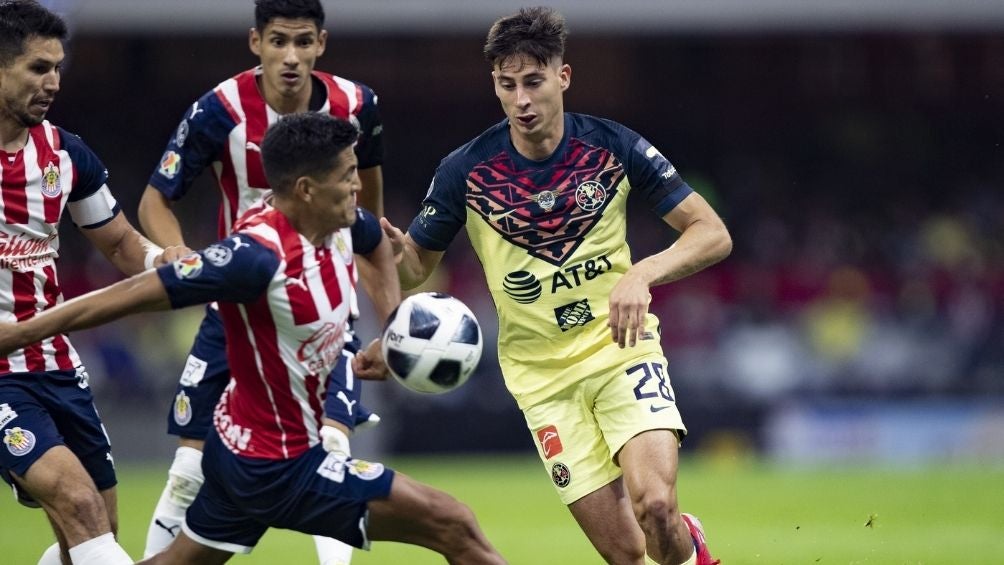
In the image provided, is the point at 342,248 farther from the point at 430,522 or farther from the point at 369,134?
the point at 369,134

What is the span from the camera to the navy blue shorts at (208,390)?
7.02 meters

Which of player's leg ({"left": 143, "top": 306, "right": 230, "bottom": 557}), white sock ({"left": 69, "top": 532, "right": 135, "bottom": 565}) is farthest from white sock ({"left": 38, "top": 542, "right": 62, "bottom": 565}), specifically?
white sock ({"left": 69, "top": 532, "right": 135, "bottom": 565})

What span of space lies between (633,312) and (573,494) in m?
1.12

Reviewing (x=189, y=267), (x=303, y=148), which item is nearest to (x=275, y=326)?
(x=189, y=267)

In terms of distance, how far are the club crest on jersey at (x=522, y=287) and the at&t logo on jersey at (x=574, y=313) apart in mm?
127

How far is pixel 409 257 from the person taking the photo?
678 centimetres

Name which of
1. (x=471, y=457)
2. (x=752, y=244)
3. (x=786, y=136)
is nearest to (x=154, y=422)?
(x=471, y=457)

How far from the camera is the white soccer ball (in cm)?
565

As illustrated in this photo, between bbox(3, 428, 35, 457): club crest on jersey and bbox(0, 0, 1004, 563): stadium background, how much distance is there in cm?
1198

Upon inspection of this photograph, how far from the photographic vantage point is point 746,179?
79.6 feet

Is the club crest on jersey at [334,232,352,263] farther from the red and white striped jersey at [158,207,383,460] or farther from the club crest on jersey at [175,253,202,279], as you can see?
the club crest on jersey at [175,253,202,279]

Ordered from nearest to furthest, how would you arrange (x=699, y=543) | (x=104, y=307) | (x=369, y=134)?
(x=104, y=307) → (x=699, y=543) → (x=369, y=134)

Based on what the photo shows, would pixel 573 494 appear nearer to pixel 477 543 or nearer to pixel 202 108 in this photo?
pixel 477 543

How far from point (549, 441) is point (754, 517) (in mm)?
6629
